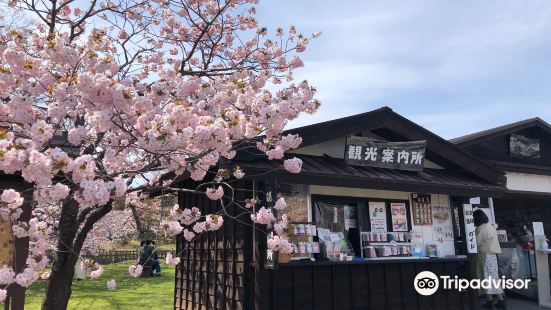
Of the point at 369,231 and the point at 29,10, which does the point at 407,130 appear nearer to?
the point at 369,231

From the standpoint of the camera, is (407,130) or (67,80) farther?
(407,130)

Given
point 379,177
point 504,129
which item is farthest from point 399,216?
point 504,129

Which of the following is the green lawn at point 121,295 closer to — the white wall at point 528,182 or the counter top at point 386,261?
the counter top at point 386,261

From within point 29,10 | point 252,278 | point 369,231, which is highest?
point 29,10

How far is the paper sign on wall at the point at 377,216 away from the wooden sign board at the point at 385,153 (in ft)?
3.15

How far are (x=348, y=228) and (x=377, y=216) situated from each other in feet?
2.64

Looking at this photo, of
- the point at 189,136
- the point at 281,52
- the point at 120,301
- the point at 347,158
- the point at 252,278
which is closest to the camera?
the point at 189,136

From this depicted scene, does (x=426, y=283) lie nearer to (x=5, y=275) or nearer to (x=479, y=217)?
(x=479, y=217)

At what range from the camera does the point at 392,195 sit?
9852mm

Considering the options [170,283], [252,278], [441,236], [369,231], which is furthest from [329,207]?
[170,283]

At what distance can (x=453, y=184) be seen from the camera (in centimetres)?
940

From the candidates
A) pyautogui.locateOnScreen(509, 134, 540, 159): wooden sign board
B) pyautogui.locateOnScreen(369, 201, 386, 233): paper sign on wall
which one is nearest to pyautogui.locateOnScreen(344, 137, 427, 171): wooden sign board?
pyautogui.locateOnScreen(369, 201, 386, 233): paper sign on wall

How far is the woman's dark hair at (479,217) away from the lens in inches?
424

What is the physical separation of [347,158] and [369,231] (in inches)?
72.4
